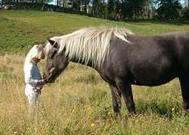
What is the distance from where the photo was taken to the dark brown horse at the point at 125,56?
855cm

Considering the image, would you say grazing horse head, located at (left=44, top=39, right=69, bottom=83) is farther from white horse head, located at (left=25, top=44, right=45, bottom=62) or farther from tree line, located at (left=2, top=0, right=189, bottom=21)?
tree line, located at (left=2, top=0, right=189, bottom=21)

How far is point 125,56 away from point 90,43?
0.69 meters

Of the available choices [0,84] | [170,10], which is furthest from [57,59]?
[170,10]

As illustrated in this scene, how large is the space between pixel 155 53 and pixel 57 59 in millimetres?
1768

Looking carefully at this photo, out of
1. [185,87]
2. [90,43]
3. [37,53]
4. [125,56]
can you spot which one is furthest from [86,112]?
[185,87]

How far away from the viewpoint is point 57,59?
355 inches

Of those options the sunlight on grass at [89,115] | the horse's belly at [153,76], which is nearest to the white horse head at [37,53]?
the sunlight on grass at [89,115]

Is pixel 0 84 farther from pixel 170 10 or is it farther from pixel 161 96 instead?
pixel 170 10

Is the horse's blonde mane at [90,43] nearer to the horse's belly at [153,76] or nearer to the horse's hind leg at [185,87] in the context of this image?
the horse's belly at [153,76]

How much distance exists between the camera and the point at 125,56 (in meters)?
8.60

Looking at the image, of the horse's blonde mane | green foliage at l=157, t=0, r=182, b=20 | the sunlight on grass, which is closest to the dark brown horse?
the horse's blonde mane

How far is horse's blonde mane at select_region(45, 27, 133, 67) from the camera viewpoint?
8.74m

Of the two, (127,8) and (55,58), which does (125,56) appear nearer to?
(55,58)

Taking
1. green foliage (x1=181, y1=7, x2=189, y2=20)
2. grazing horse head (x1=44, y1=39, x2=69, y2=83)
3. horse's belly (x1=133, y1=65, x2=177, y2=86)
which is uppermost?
grazing horse head (x1=44, y1=39, x2=69, y2=83)
